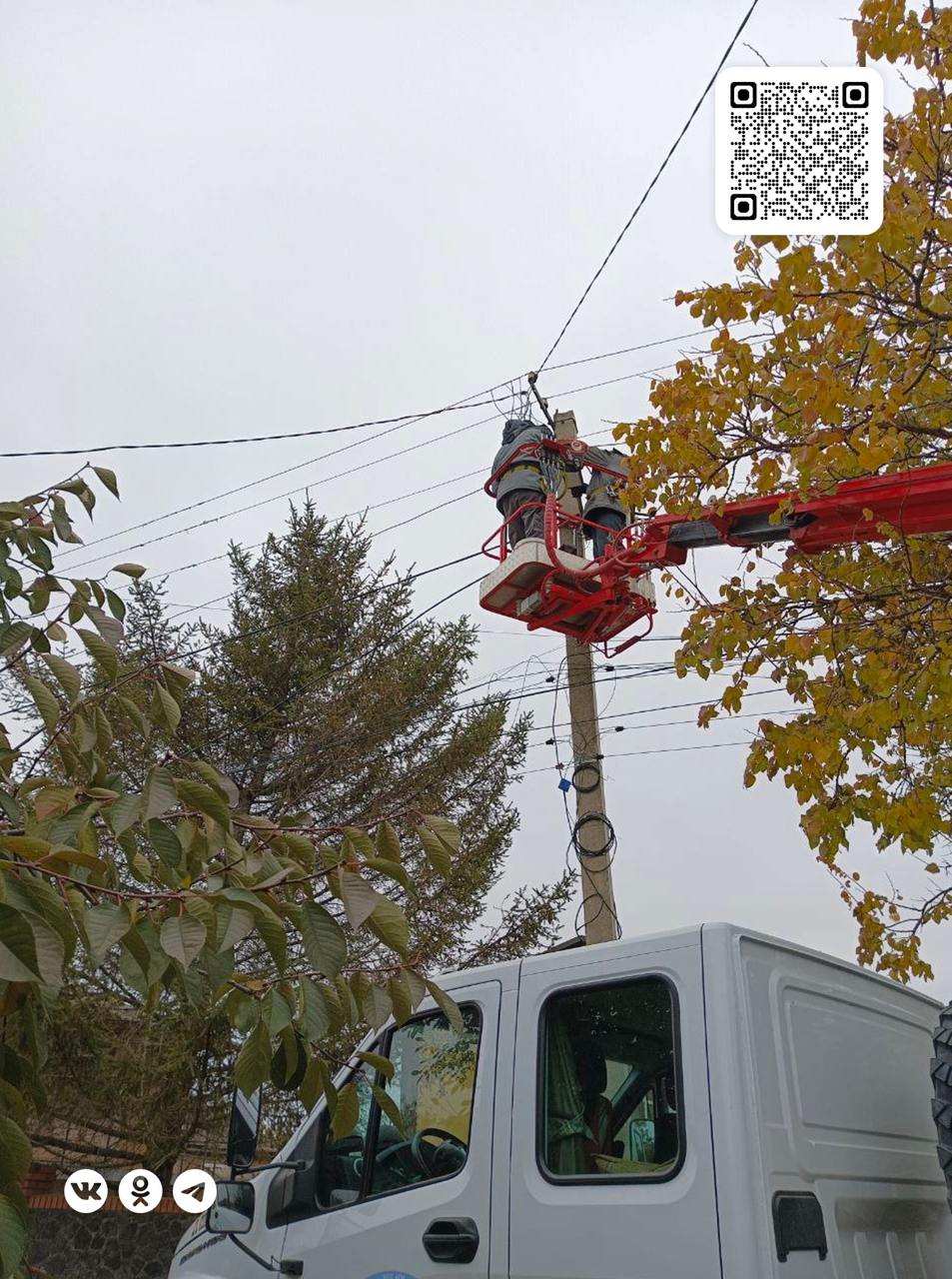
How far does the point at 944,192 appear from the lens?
6.43m

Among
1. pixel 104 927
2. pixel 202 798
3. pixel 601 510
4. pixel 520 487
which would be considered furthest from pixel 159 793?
pixel 601 510

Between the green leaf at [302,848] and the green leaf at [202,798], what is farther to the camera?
the green leaf at [302,848]

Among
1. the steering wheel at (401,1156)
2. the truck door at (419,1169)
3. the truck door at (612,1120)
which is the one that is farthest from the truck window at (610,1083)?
the steering wheel at (401,1156)

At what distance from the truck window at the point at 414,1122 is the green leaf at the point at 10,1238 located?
2.22 meters

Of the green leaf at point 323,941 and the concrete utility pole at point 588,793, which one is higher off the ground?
the concrete utility pole at point 588,793

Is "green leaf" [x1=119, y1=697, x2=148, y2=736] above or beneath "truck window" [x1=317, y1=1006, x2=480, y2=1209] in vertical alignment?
above

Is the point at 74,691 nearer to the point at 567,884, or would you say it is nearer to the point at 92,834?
the point at 92,834

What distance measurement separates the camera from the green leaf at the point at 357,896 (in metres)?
2.29

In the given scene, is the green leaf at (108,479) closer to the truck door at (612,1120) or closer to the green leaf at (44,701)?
the green leaf at (44,701)

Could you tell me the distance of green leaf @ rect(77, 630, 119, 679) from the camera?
10.2 feet

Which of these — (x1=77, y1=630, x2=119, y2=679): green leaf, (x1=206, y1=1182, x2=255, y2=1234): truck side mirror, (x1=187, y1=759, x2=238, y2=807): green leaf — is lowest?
(x1=206, y1=1182, x2=255, y2=1234): truck side mirror

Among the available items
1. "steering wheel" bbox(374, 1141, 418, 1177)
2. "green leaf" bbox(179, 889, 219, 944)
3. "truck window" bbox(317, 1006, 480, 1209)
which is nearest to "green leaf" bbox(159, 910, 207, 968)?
"green leaf" bbox(179, 889, 219, 944)

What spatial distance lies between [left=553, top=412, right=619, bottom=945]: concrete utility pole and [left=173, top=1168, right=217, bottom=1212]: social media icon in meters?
6.22

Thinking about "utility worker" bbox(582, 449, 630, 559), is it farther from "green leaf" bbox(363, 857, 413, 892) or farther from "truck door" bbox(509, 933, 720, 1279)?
"green leaf" bbox(363, 857, 413, 892)
